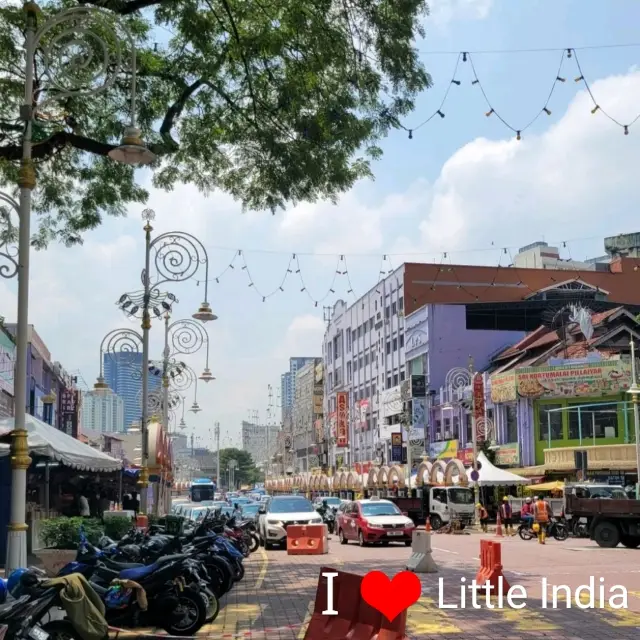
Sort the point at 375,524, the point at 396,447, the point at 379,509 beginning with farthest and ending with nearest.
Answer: the point at 396,447 → the point at 379,509 → the point at 375,524

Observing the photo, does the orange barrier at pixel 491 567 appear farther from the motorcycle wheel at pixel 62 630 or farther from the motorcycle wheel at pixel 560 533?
the motorcycle wheel at pixel 560 533

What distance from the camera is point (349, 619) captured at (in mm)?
8664

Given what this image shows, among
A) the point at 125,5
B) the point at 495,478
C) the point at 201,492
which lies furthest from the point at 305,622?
the point at 201,492

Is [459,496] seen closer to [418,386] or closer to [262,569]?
[262,569]

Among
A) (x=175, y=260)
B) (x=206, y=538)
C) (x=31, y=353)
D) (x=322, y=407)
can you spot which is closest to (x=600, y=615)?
(x=206, y=538)

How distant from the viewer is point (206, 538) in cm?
1410

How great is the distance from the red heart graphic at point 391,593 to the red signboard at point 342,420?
80298 millimetres

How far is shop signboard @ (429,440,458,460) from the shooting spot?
57.6 meters

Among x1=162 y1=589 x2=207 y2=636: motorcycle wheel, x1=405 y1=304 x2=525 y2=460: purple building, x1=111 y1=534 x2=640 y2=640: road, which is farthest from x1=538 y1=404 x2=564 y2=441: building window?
x1=162 y1=589 x2=207 y2=636: motorcycle wheel

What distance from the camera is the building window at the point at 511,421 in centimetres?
5069

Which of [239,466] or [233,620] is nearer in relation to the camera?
[233,620]

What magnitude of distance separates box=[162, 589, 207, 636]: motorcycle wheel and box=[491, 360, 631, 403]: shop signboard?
3832cm

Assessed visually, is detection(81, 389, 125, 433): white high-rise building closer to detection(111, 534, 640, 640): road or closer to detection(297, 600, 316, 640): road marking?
detection(111, 534, 640, 640): road

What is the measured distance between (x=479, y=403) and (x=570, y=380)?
5738mm
